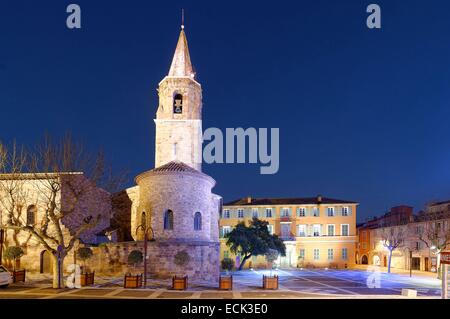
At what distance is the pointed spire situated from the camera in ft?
142

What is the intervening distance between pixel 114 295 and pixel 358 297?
40.7 ft

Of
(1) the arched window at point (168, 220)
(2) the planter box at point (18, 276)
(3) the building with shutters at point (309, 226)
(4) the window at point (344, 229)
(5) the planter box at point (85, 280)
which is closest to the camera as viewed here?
(5) the planter box at point (85, 280)

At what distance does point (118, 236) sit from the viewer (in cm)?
4019

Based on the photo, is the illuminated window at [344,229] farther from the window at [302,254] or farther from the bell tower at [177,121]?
the bell tower at [177,121]

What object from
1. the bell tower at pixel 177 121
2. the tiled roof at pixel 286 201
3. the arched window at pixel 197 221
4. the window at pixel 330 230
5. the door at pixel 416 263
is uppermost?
the bell tower at pixel 177 121

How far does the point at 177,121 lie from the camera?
42.3 meters

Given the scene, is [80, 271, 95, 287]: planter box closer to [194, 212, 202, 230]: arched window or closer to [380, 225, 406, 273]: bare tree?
[194, 212, 202, 230]: arched window

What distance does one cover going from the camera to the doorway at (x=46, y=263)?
108ft

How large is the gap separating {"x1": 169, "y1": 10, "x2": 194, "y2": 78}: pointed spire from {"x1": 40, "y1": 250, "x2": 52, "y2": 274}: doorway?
2001cm

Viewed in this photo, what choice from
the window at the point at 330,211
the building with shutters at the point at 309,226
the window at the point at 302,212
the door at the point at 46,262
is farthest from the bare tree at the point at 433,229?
the door at the point at 46,262

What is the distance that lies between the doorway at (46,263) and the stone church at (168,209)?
7 cm

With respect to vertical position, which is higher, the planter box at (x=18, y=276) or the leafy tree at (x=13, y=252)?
the leafy tree at (x=13, y=252)

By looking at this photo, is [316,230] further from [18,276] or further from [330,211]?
[18,276]
